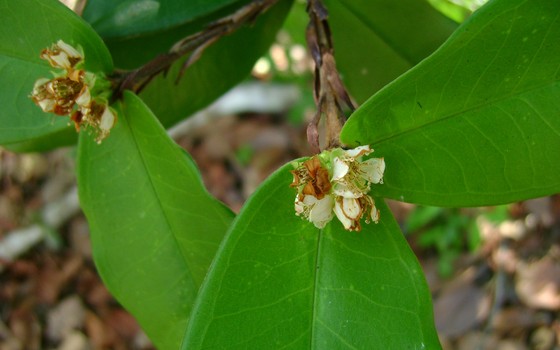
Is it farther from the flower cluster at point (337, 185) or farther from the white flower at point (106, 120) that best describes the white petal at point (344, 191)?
the white flower at point (106, 120)

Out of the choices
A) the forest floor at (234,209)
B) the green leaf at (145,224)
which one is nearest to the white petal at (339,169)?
the green leaf at (145,224)

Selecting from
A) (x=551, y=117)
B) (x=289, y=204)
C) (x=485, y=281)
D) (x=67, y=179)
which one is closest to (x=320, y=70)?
(x=289, y=204)

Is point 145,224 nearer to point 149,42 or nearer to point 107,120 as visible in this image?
point 107,120

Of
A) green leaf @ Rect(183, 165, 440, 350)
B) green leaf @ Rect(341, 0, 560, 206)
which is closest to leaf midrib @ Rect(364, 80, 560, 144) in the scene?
green leaf @ Rect(341, 0, 560, 206)

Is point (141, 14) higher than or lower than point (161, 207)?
higher

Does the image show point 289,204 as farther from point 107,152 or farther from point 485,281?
point 485,281

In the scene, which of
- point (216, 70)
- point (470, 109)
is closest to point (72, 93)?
point (216, 70)
